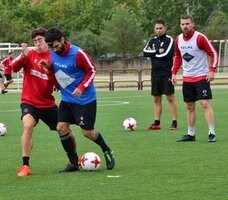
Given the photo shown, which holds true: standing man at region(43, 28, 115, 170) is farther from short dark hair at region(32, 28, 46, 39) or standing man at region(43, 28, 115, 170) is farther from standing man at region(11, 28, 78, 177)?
short dark hair at region(32, 28, 46, 39)

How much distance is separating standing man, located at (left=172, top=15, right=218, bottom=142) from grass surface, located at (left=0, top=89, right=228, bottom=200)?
620 millimetres

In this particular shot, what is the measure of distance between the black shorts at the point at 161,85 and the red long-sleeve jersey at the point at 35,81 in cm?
524

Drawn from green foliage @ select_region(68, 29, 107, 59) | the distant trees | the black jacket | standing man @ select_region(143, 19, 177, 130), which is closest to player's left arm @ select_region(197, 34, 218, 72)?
standing man @ select_region(143, 19, 177, 130)

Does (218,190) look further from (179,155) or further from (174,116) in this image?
(174,116)

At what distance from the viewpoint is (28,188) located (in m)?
8.37

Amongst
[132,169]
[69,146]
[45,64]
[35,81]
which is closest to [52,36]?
[45,64]

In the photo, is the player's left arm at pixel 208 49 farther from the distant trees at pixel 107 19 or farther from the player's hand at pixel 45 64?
the distant trees at pixel 107 19

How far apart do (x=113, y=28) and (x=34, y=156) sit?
6206cm

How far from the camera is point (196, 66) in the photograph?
12.4 metres

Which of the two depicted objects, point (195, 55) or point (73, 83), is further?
point (195, 55)

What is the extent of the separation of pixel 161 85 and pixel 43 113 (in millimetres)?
5510

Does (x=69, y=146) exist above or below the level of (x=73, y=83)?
below

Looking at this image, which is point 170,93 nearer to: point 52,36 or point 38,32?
point 38,32

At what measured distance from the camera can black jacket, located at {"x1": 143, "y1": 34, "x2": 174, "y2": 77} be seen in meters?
14.7
